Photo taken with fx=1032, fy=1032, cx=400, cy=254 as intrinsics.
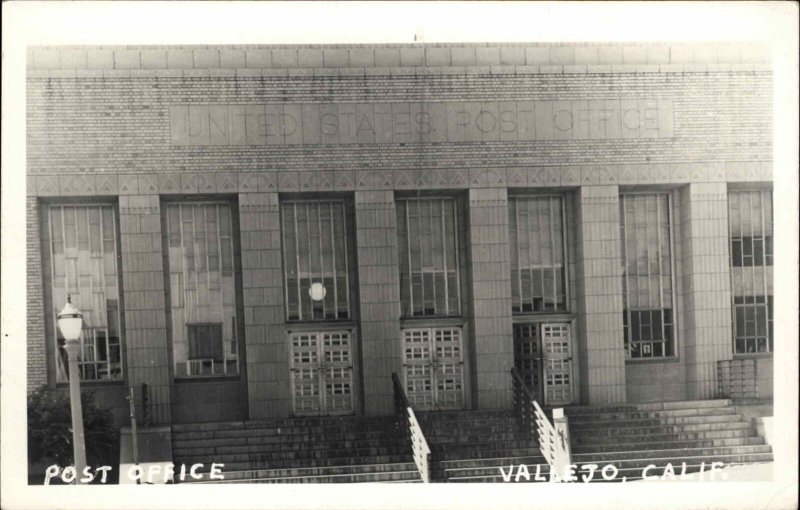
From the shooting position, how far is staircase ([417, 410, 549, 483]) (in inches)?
487

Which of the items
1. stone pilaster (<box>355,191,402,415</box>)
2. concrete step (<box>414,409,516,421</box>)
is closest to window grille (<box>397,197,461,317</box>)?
stone pilaster (<box>355,191,402,415</box>)

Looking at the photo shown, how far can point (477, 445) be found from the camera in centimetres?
1280

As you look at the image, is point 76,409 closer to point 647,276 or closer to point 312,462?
point 312,462

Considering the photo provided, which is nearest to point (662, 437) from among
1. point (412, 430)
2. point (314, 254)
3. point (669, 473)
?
point (669, 473)

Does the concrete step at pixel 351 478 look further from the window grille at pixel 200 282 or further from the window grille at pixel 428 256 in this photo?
the window grille at pixel 428 256

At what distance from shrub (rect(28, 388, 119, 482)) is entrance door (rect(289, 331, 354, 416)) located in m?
2.26

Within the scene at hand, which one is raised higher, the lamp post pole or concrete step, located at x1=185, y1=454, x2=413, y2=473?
the lamp post pole

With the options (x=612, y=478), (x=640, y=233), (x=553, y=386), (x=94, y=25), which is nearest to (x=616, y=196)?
(x=640, y=233)

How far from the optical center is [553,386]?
13305 millimetres

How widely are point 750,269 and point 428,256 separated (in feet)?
13.3

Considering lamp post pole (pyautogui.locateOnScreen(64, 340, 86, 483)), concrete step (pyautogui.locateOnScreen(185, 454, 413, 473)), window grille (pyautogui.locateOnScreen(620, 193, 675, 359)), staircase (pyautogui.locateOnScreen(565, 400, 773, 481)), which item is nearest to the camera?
lamp post pole (pyautogui.locateOnScreen(64, 340, 86, 483))

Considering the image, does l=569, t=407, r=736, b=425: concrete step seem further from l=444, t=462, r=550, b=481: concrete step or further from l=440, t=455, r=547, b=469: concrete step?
l=444, t=462, r=550, b=481: concrete step

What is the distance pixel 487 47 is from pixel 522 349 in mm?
3962

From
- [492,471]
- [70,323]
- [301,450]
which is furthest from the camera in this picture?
[301,450]
